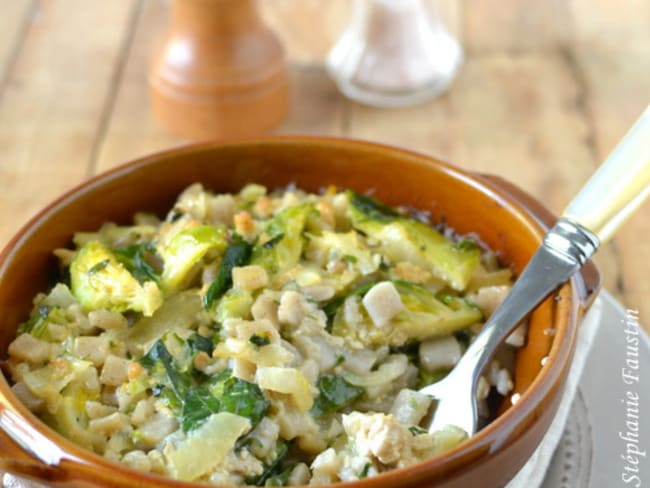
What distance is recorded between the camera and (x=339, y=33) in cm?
430

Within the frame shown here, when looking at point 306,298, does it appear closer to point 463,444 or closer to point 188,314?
point 188,314

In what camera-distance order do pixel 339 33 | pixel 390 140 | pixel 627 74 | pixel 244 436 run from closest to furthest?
pixel 244 436 < pixel 390 140 < pixel 627 74 < pixel 339 33

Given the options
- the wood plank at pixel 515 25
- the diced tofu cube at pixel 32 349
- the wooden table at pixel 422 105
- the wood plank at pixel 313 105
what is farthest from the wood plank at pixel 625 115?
the diced tofu cube at pixel 32 349

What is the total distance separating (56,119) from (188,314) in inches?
79.5

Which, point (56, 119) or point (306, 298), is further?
point (56, 119)

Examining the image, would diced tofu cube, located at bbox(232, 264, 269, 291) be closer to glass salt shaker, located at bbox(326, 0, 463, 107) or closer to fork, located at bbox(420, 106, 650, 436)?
fork, located at bbox(420, 106, 650, 436)

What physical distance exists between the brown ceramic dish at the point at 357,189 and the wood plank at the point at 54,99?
3.17 feet

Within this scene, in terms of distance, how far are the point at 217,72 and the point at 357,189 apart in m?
1.39

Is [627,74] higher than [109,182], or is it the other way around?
[627,74]

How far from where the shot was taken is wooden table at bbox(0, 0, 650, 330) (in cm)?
347

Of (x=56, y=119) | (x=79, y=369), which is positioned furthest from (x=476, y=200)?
(x=56, y=119)

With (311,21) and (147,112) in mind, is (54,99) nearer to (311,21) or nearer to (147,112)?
(147,112)

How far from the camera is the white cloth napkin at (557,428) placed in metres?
1.86

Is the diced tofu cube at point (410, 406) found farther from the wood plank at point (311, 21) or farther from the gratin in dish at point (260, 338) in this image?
the wood plank at point (311, 21)
